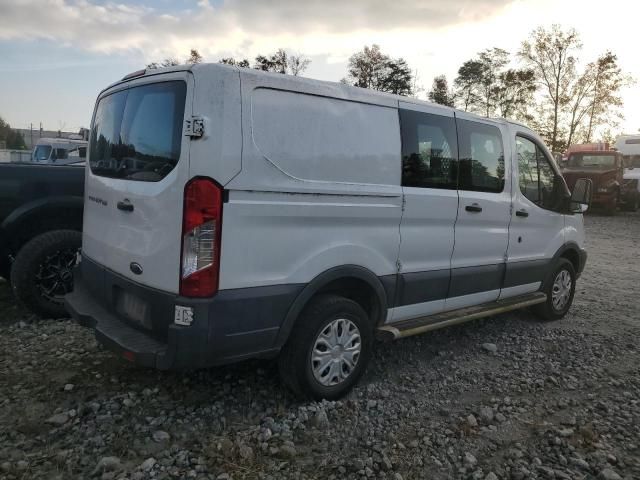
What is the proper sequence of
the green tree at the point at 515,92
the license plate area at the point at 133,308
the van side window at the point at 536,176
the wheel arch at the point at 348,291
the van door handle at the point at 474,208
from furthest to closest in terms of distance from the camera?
the green tree at the point at 515,92
the van side window at the point at 536,176
the van door handle at the point at 474,208
the wheel arch at the point at 348,291
the license plate area at the point at 133,308

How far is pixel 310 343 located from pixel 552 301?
3492 mm

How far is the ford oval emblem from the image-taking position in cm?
304

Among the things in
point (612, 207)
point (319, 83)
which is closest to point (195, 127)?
point (319, 83)

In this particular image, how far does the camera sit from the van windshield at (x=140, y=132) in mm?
2885

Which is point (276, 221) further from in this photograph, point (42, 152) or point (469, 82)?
point (469, 82)

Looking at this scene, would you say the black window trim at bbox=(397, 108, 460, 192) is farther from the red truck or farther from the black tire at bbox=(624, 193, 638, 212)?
the black tire at bbox=(624, 193, 638, 212)

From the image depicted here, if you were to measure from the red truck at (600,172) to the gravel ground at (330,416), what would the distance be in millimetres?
16226

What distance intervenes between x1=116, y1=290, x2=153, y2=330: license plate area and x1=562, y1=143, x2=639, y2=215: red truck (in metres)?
18.3

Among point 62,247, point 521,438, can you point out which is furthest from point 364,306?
point 62,247

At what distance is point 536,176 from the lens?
202 inches

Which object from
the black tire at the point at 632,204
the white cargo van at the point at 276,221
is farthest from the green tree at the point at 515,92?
the white cargo van at the point at 276,221

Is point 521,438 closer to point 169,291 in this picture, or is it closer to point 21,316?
point 169,291

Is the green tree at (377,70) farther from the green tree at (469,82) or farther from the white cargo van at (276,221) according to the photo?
the white cargo van at (276,221)

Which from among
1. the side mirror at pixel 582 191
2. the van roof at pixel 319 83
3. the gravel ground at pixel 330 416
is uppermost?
the van roof at pixel 319 83
